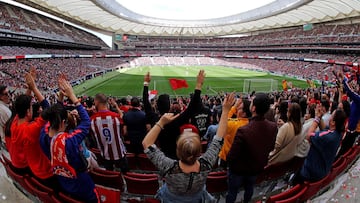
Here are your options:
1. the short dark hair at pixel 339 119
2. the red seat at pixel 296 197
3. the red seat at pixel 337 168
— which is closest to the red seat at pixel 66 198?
the red seat at pixel 296 197

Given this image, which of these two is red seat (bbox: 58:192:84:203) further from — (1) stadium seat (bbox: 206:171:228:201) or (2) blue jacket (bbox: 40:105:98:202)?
(1) stadium seat (bbox: 206:171:228:201)

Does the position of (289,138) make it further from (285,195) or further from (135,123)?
(135,123)

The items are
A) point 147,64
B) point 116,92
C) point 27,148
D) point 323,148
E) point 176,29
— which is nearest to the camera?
point 27,148

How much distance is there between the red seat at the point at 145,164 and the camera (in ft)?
17.3

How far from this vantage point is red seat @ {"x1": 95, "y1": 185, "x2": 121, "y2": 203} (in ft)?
12.0

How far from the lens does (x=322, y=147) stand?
375 cm

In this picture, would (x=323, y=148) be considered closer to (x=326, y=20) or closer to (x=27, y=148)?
(x=27, y=148)

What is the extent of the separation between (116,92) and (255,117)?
85.4 feet

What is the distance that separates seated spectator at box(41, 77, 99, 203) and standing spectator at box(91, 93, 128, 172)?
3.82ft

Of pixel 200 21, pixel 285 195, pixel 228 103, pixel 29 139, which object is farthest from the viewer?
pixel 200 21

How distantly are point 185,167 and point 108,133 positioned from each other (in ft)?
8.12

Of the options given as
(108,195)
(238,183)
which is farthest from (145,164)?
(238,183)

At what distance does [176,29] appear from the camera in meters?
86.1

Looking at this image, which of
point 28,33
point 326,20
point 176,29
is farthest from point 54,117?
point 176,29
